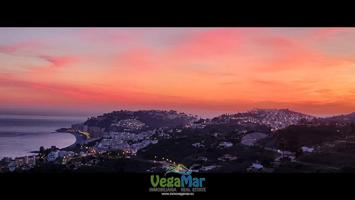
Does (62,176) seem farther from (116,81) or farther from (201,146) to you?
(201,146)

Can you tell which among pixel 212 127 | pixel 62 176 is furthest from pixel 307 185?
pixel 62 176

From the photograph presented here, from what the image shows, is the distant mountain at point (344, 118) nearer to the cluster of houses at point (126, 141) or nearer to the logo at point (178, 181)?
the logo at point (178, 181)

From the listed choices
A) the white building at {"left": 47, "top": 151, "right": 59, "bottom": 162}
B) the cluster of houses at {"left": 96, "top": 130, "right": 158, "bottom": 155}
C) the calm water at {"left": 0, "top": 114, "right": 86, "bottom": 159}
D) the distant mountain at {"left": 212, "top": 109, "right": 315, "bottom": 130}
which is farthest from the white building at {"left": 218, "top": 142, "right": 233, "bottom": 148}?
the white building at {"left": 47, "top": 151, "right": 59, "bottom": 162}

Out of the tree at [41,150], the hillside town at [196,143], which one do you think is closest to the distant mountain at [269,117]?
the hillside town at [196,143]

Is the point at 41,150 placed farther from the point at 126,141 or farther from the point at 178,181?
the point at 178,181

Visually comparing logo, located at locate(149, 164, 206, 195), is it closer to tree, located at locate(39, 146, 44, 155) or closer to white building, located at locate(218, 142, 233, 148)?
white building, located at locate(218, 142, 233, 148)
